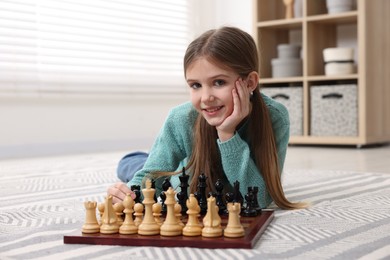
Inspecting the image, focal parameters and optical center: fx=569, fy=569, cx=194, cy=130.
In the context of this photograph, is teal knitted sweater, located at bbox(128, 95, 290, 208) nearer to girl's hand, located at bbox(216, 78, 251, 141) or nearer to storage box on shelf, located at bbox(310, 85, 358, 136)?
girl's hand, located at bbox(216, 78, 251, 141)

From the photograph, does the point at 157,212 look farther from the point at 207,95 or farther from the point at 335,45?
the point at 335,45

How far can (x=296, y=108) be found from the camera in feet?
11.9

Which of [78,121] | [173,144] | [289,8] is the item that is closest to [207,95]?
[173,144]

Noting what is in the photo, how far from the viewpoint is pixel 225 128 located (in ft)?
4.17

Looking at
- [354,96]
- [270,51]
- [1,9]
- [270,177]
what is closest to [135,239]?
[270,177]

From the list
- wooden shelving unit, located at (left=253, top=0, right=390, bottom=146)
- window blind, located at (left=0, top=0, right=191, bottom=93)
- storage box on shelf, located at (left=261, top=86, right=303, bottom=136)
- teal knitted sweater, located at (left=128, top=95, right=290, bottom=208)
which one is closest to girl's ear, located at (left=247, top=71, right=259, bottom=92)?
teal knitted sweater, located at (left=128, top=95, right=290, bottom=208)

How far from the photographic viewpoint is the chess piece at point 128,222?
38.0 inches

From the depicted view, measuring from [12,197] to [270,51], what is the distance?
264 centimetres

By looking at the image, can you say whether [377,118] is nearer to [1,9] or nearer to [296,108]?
[296,108]

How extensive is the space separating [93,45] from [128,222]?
8.94 ft

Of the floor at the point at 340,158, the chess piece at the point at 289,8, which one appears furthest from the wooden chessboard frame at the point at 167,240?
the chess piece at the point at 289,8

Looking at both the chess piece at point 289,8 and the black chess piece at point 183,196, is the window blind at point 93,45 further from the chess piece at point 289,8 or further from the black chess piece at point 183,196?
the black chess piece at point 183,196

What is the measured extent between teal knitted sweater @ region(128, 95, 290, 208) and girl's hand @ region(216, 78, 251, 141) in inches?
2.6

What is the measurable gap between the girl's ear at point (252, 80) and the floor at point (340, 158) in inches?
43.2
